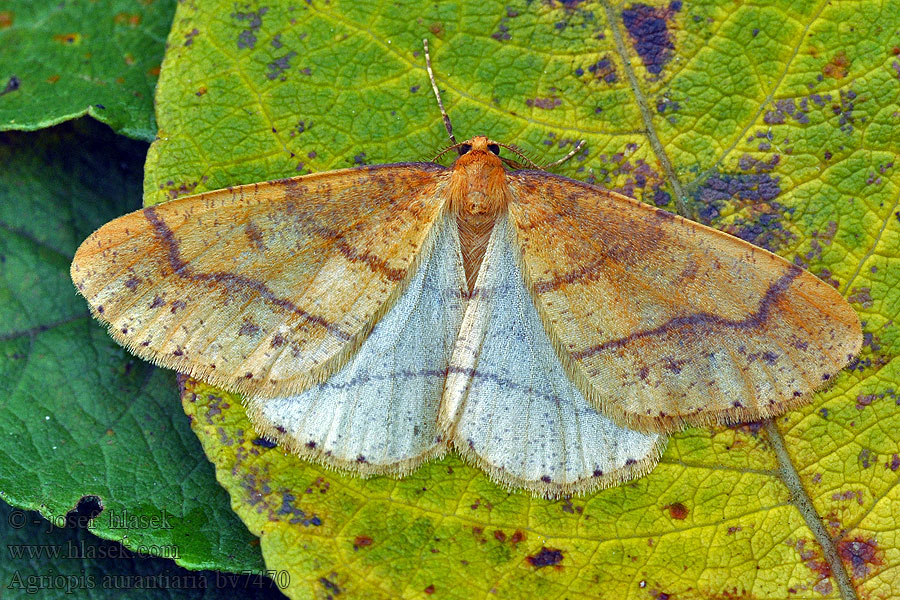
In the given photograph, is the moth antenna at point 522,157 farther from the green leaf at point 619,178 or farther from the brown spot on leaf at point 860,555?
the brown spot on leaf at point 860,555

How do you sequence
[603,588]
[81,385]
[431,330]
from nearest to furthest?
[603,588] → [431,330] → [81,385]

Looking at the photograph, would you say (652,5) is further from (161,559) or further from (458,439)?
(161,559)

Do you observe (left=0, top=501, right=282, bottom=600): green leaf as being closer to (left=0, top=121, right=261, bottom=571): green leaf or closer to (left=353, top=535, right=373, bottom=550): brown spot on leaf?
(left=0, top=121, right=261, bottom=571): green leaf

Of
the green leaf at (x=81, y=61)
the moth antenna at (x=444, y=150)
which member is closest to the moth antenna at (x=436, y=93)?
the moth antenna at (x=444, y=150)

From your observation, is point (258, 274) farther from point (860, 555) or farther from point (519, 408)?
point (860, 555)

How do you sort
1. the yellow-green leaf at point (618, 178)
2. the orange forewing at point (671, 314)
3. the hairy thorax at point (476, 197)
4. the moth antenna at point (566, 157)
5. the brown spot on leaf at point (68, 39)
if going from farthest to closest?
the brown spot on leaf at point (68, 39) < the moth antenna at point (566, 157) < the hairy thorax at point (476, 197) < the yellow-green leaf at point (618, 178) < the orange forewing at point (671, 314)

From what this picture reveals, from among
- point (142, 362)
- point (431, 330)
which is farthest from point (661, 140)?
point (142, 362)

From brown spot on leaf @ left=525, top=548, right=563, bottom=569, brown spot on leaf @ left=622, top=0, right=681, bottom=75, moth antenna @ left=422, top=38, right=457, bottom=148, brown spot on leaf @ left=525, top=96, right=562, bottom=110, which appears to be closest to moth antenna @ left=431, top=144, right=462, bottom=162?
moth antenna @ left=422, top=38, right=457, bottom=148
